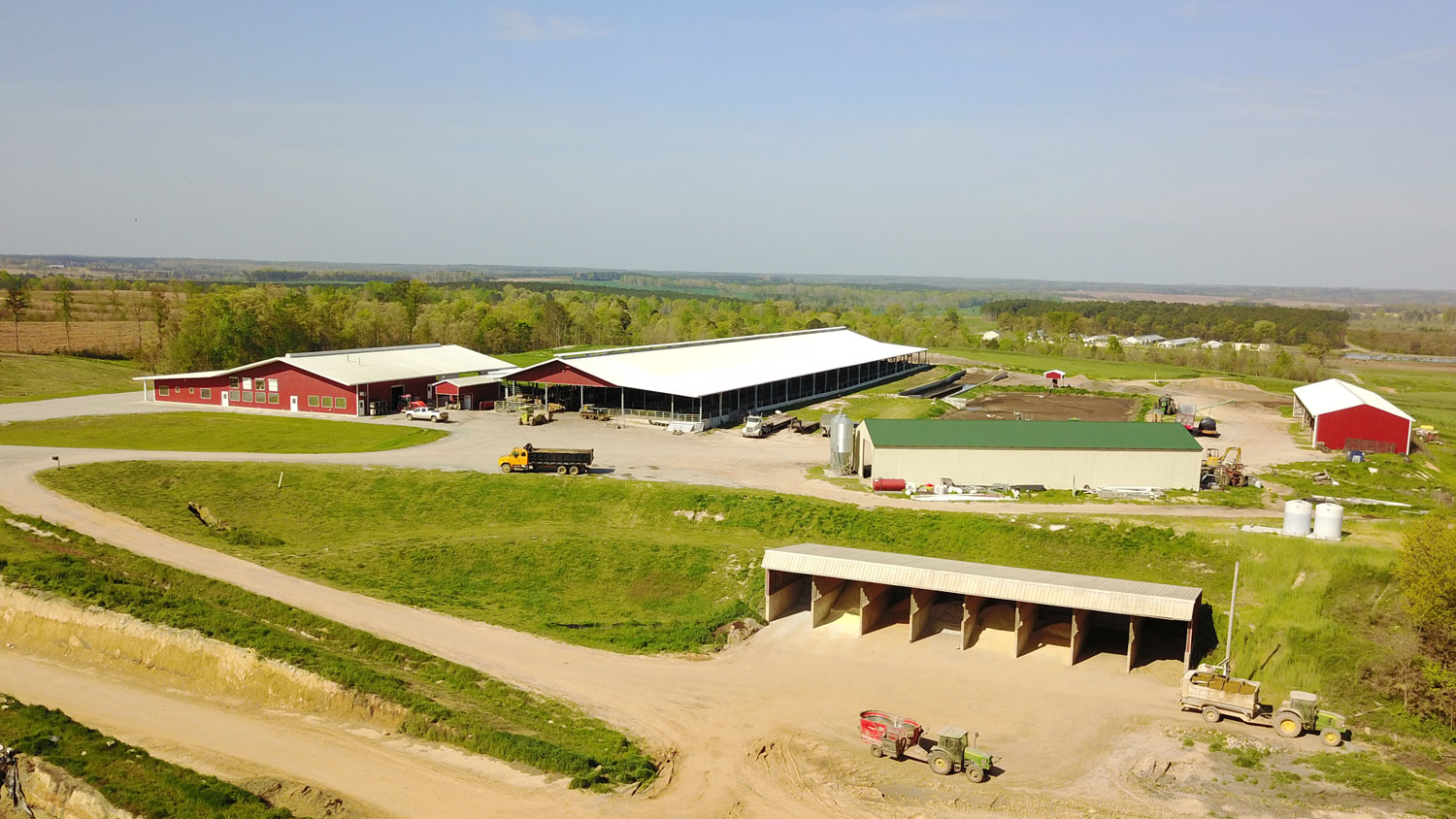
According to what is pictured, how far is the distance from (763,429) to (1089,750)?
38.0 meters

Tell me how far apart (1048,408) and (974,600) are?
4695 cm

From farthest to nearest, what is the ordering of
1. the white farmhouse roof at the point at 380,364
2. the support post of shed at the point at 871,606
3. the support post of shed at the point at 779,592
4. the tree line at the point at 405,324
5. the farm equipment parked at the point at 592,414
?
the tree line at the point at 405,324
the white farmhouse roof at the point at 380,364
the farm equipment parked at the point at 592,414
the support post of shed at the point at 779,592
the support post of shed at the point at 871,606

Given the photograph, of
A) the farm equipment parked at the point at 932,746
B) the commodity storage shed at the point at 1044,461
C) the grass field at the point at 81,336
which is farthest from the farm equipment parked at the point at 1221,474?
the grass field at the point at 81,336

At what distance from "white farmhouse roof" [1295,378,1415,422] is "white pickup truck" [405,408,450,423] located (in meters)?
51.8

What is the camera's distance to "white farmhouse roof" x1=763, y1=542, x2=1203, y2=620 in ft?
93.1

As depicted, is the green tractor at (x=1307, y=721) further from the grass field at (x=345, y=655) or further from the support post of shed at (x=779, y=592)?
the grass field at (x=345, y=655)

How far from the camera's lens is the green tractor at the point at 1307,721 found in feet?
80.1

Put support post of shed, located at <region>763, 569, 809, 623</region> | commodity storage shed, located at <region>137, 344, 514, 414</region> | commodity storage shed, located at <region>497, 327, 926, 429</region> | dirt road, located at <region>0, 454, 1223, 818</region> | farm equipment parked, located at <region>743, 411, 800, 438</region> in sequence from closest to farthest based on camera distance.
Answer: dirt road, located at <region>0, 454, 1223, 818</region> → support post of shed, located at <region>763, 569, 809, 623</region> → farm equipment parked, located at <region>743, 411, 800, 438</region> → commodity storage shed, located at <region>497, 327, 926, 429</region> → commodity storage shed, located at <region>137, 344, 514, 414</region>

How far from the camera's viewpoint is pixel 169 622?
2956 cm

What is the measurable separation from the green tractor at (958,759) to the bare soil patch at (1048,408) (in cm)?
4512

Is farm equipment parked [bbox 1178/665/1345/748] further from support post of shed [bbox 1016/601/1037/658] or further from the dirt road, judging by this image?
support post of shed [bbox 1016/601/1037/658]

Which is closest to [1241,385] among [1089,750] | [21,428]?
[1089,750]

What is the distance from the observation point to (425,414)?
63469mm

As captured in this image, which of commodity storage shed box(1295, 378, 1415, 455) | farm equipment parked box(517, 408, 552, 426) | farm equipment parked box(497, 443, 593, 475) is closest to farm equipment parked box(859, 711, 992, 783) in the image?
farm equipment parked box(497, 443, 593, 475)
